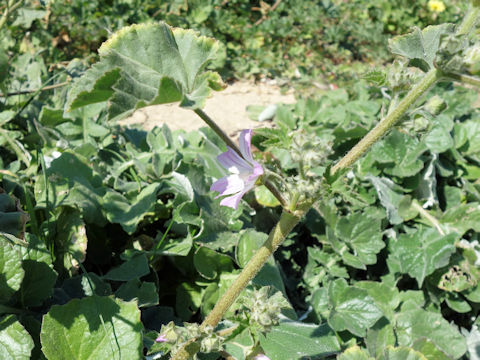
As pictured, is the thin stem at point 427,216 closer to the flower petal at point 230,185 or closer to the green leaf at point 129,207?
the green leaf at point 129,207

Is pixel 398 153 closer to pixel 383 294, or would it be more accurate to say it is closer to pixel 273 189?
pixel 383 294

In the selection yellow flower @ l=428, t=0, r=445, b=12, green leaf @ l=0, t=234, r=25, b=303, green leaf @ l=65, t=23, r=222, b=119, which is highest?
green leaf @ l=65, t=23, r=222, b=119

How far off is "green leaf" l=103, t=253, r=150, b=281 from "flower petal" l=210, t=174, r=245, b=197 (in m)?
0.57

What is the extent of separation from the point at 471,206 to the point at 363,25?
454cm

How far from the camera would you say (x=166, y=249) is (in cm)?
161

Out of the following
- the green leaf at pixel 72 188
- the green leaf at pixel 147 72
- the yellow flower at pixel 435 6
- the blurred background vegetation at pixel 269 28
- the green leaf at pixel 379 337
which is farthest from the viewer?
the yellow flower at pixel 435 6

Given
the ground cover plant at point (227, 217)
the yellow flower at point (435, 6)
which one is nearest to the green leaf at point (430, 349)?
the ground cover plant at point (227, 217)

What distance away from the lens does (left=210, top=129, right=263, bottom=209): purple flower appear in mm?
938

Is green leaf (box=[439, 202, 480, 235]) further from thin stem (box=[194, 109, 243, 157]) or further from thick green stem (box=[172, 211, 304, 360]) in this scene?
thin stem (box=[194, 109, 243, 157])

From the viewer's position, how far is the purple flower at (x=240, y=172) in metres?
0.94

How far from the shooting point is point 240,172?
1.00m

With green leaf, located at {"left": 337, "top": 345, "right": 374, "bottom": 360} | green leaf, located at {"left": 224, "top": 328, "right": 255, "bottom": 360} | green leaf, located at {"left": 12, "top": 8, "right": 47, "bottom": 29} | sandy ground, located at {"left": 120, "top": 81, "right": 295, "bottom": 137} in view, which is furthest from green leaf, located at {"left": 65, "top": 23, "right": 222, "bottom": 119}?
sandy ground, located at {"left": 120, "top": 81, "right": 295, "bottom": 137}

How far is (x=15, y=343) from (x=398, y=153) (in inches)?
69.7

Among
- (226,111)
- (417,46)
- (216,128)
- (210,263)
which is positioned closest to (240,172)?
(216,128)
